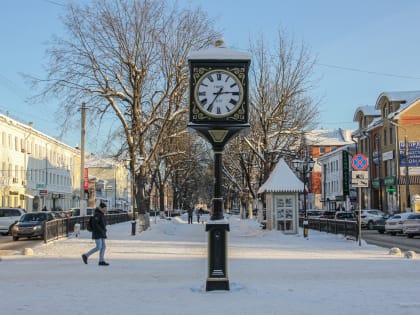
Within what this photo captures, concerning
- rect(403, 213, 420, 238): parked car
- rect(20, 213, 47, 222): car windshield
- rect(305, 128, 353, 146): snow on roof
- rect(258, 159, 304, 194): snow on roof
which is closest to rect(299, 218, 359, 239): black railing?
rect(258, 159, 304, 194): snow on roof

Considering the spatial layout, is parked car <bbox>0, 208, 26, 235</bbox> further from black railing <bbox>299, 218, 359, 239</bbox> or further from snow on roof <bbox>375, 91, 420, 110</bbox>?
snow on roof <bbox>375, 91, 420, 110</bbox>

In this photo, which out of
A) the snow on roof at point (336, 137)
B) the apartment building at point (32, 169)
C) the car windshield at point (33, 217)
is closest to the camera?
the car windshield at point (33, 217)

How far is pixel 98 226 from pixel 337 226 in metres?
17.5

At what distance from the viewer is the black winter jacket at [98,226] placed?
1548 cm

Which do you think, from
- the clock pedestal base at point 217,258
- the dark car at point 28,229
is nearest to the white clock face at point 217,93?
the clock pedestal base at point 217,258

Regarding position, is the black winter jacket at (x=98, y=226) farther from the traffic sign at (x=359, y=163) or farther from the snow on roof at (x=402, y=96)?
the snow on roof at (x=402, y=96)

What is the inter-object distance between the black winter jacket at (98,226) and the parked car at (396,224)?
22.8m

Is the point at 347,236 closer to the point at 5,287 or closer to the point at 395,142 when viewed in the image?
the point at 5,287

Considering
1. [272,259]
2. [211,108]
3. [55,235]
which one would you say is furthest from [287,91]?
[211,108]

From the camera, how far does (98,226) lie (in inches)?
614

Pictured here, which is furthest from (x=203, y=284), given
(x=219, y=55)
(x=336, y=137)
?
(x=336, y=137)

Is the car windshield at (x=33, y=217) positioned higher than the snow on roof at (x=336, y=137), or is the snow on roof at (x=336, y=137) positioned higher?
the snow on roof at (x=336, y=137)

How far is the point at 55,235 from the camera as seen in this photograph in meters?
26.3

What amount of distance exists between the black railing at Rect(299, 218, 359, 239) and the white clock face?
16373mm
